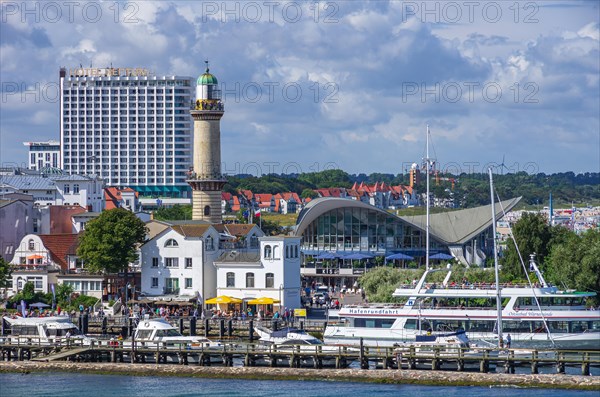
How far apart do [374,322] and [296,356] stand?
9.77 metres

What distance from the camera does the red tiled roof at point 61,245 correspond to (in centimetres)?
8969

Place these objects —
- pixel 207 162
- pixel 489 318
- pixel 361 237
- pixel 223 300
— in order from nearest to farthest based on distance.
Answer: pixel 489 318 → pixel 223 300 → pixel 207 162 → pixel 361 237

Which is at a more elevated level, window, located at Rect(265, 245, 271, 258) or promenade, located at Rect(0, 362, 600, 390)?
window, located at Rect(265, 245, 271, 258)

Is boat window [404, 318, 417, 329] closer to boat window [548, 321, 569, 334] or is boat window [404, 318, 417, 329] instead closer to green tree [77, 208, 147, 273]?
boat window [548, 321, 569, 334]

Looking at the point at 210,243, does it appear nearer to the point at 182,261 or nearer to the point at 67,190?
the point at 182,261

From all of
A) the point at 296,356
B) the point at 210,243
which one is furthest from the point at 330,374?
the point at 210,243

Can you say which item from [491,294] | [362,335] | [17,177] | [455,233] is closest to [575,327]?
[491,294]

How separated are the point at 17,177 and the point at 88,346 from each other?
80.8 metres

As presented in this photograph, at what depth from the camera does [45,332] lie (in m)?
64.6

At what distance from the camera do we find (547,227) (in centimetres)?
9325

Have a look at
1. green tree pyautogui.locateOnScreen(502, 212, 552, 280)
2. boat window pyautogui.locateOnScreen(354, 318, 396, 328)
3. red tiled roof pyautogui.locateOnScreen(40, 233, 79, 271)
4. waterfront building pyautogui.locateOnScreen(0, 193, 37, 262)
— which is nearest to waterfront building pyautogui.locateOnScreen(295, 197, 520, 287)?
green tree pyautogui.locateOnScreen(502, 212, 552, 280)

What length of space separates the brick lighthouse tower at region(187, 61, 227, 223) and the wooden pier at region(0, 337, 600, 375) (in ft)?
114

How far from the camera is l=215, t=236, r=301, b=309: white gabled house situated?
80562 mm

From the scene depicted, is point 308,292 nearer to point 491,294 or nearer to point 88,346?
point 491,294
